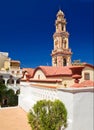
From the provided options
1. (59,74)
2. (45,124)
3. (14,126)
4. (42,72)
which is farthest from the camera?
(42,72)

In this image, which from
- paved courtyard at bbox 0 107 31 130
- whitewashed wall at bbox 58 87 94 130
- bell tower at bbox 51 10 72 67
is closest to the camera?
whitewashed wall at bbox 58 87 94 130

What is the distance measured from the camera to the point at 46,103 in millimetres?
10062

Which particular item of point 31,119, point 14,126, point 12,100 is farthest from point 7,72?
point 31,119

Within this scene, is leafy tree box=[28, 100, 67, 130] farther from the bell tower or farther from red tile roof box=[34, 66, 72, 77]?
the bell tower

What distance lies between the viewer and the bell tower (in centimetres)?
4747

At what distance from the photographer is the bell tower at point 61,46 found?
47469 mm

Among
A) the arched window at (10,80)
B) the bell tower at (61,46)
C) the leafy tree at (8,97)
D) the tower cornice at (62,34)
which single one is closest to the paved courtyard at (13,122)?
the leafy tree at (8,97)

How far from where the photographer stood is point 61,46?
4825cm

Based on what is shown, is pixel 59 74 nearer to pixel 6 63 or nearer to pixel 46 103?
pixel 46 103

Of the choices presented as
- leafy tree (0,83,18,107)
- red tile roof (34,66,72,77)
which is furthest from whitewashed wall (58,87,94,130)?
leafy tree (0,83,18,107)

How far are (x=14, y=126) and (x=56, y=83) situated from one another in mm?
5617

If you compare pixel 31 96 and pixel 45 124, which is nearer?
pixel 45 124

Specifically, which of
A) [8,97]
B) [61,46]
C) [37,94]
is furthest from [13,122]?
[61,46]

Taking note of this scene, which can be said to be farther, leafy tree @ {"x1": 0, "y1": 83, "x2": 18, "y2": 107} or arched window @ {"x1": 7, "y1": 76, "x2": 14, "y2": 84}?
arched window @ {"x1": 7, "y1": 76, "x2": 14, "y2": 84}
